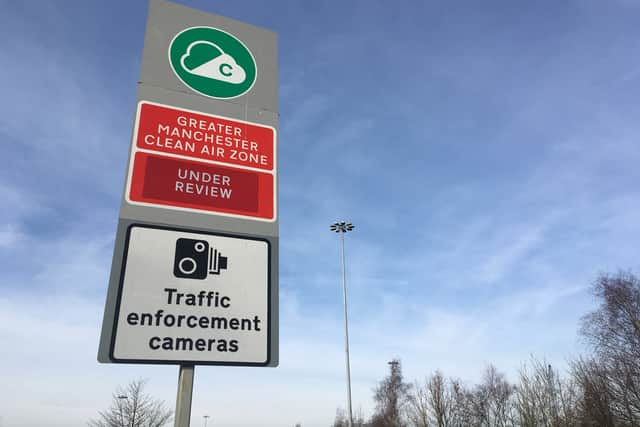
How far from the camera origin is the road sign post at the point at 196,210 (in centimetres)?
204

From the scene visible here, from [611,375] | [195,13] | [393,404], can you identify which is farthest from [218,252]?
[393,404]

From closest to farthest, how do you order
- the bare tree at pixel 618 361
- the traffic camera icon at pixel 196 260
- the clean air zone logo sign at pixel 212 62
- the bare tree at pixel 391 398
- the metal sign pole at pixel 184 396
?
1. the metal sign pole at pixel 184 396
2. the traffic camera icon at pixel 196 260
3. the clean air zone logo sign at pixel 212 62
4. the bare tree at pixel 618 361
5. the bare tree at pixel 391 398

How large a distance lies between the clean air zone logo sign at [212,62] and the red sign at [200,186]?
2.04ft

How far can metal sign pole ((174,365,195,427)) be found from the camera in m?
1.95

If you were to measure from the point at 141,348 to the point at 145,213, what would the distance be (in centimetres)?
70

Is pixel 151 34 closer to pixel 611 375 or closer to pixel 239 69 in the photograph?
pixel 239 69

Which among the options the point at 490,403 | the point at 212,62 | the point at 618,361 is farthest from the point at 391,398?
the point at 212,62

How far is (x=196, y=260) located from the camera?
7.38 feet

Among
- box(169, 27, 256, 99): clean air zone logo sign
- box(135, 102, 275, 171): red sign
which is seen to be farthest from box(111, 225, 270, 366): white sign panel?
box(169, 27, 256, 99): clean air zone logo sign

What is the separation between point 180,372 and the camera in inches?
→ 80.4

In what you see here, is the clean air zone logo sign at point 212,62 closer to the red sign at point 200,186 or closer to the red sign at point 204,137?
the red sign at point 204,137

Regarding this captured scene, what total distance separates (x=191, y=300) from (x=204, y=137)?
1.07 m

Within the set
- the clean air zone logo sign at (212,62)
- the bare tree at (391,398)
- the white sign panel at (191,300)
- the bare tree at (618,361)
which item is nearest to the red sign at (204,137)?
the clean air zone logo sign at (212,62)

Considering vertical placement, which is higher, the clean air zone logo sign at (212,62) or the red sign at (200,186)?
the clean air zone logo sign at (212,62)
